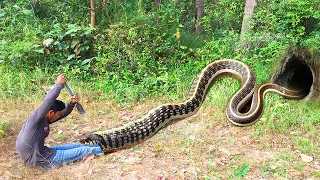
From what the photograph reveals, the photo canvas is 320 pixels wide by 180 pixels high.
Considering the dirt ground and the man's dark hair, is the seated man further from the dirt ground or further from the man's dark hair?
the dirt ground

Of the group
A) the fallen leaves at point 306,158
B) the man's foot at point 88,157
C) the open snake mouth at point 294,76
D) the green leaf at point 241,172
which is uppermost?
the open snake mouth at point 294,76

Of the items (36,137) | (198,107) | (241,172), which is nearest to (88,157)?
(36,137)

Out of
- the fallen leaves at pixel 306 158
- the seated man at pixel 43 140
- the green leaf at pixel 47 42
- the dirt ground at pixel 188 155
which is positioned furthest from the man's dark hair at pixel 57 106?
the fallen leaves at pixel 306 158

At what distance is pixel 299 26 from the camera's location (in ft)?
30.7

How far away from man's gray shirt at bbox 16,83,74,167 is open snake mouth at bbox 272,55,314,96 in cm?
463

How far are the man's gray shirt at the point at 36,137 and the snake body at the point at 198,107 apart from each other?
95 centimetres

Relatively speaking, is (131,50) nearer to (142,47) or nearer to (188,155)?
(142,47)

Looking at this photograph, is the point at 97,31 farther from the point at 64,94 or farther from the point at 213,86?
the point at 213,86

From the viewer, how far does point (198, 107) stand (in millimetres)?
7453

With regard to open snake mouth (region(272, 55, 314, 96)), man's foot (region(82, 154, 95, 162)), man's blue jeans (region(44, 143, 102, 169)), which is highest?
open snake mouth (region(272, 55, 314, 96))

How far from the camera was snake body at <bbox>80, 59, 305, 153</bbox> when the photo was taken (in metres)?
6.21

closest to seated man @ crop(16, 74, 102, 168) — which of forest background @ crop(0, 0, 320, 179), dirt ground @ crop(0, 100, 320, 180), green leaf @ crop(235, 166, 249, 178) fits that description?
dirt ground @ crop(0, 100, 320, 180)

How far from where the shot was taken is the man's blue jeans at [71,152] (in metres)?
5.36

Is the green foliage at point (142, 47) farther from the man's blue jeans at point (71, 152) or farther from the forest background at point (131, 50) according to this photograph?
the man's blue jeans at point (71, 152)
